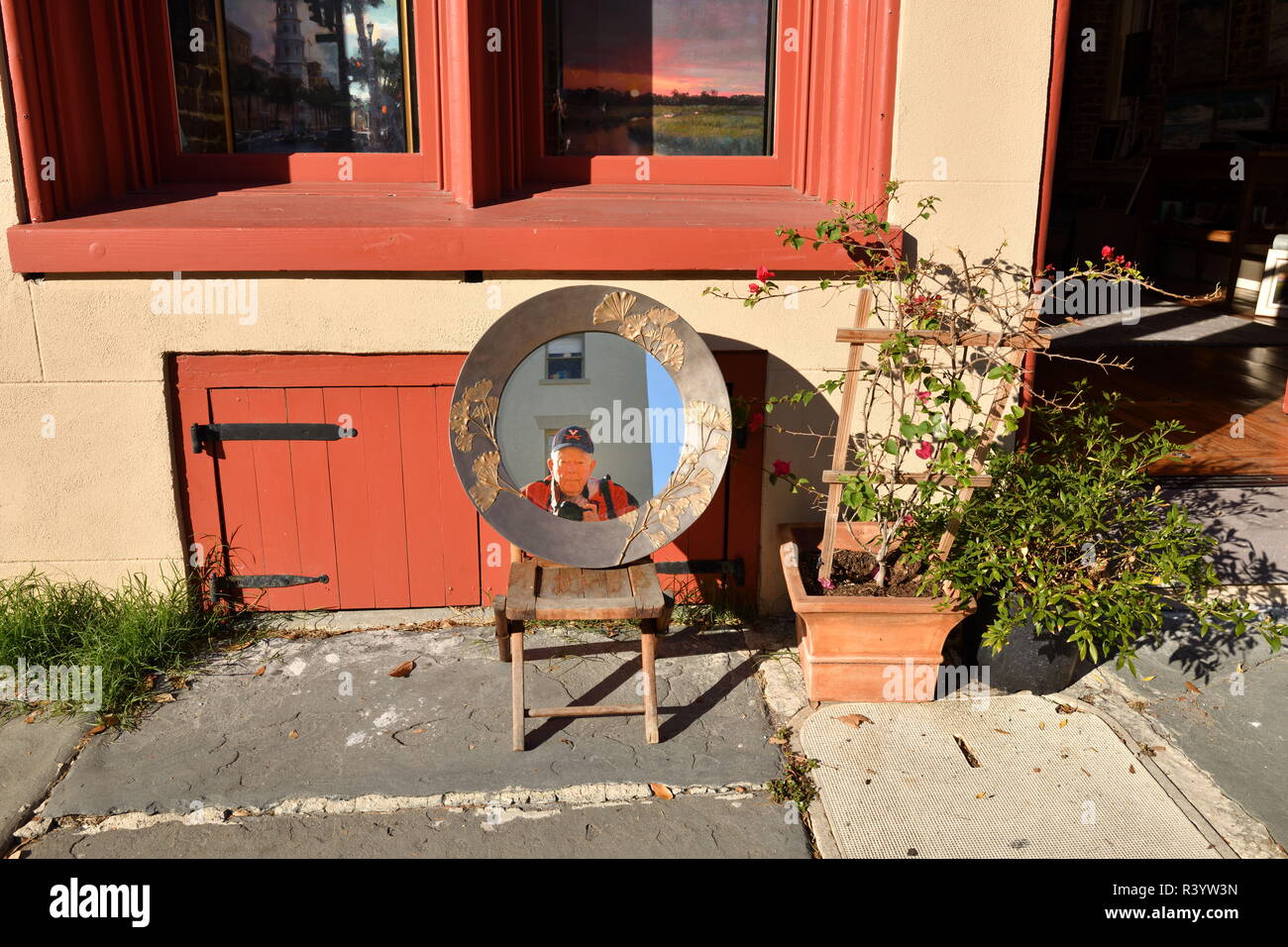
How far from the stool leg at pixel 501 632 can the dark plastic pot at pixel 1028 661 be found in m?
1.81

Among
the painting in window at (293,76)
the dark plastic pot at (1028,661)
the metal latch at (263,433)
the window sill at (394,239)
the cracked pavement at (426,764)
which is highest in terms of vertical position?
Answer: the painting in window at (293,76)

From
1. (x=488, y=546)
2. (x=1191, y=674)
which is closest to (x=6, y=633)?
(x=488, y=546)

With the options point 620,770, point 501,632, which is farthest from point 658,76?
point 620,770

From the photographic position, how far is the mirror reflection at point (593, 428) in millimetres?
3865

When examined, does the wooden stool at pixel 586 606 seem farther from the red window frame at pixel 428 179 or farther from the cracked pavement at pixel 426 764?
the red window frame at pixel 428 179

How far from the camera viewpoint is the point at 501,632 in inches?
157

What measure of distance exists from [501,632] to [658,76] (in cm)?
252

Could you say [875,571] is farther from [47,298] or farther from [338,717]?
[47,298]

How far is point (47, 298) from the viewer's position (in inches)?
162

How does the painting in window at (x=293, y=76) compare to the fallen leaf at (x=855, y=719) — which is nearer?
the fallen leaf at (x=855, y=719)

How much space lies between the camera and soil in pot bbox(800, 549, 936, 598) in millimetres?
4020

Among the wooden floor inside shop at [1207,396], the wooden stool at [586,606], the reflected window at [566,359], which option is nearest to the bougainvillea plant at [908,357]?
the reflected window at [566,359]

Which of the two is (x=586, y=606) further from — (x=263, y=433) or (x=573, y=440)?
(x=263, y=433)

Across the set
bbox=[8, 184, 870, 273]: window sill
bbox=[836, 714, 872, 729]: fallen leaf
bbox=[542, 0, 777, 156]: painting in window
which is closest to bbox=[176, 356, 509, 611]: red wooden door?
bbox=[8, 184, 870, 273]: window sill
